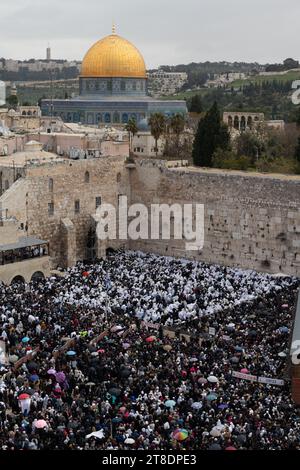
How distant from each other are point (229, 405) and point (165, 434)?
6.90ft

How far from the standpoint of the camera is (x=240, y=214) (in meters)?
33.7

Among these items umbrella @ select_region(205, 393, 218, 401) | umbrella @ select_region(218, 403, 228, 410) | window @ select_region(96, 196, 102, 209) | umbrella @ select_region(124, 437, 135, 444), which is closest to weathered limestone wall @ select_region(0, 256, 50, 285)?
window @ select_region(96, 196, 102, 209)

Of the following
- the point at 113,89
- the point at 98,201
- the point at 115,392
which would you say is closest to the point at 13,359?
the point at 115,392

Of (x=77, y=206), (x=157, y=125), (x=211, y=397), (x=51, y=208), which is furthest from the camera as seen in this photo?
(x=157, y=125)

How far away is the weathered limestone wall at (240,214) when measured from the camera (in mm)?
32219

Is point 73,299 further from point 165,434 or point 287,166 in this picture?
point 287,166

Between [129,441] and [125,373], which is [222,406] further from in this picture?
[125,373]

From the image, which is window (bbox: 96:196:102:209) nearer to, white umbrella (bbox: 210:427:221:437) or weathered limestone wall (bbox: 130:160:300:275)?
weathered limestone wall (bbox: 130:160:300:275)

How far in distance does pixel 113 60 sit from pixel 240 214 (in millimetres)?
27885

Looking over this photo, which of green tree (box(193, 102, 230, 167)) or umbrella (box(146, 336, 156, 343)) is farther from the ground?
green tree (box(193, 102, 230, 167))

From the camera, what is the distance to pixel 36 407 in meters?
18.7

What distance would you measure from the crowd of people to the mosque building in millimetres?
27712

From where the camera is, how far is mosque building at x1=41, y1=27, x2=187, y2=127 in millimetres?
57750

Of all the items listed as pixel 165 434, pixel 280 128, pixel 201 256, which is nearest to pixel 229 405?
pixel 165 434
